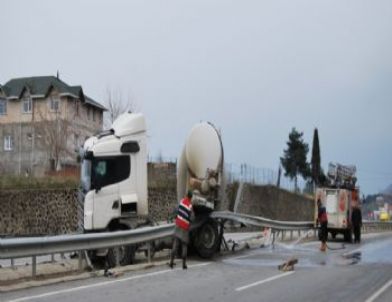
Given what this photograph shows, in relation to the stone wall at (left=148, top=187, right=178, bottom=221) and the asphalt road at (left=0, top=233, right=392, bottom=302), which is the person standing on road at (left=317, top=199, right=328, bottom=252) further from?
the stone wall at (left=148, top=187, right=178, bottom=221)

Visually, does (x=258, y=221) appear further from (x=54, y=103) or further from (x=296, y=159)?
(x=296, y=159)

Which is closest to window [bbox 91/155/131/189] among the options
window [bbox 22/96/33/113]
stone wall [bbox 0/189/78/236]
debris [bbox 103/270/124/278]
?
debris [bbox 103/270/124/278]

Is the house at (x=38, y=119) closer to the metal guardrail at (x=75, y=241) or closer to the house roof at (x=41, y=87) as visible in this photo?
the house roof at (x=41, y=87)

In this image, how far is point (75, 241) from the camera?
1430cm

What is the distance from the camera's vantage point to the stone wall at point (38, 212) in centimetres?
3688

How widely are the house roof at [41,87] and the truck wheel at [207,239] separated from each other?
50.7 metres

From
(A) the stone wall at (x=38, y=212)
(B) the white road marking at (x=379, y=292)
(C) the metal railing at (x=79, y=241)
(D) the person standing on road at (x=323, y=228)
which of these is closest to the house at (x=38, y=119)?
(A) the stone wall at (x=38, y=212)

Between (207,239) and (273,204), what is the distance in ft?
106

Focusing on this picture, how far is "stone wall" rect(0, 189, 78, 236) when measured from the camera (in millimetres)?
36875

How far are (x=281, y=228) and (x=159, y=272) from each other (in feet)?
43.9

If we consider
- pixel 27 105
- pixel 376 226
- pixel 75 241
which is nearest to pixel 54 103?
pixel 27 105

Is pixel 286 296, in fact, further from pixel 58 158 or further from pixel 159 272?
pixel 58 158

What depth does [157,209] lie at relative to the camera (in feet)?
132

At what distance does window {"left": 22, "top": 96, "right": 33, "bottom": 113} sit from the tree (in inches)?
1451
